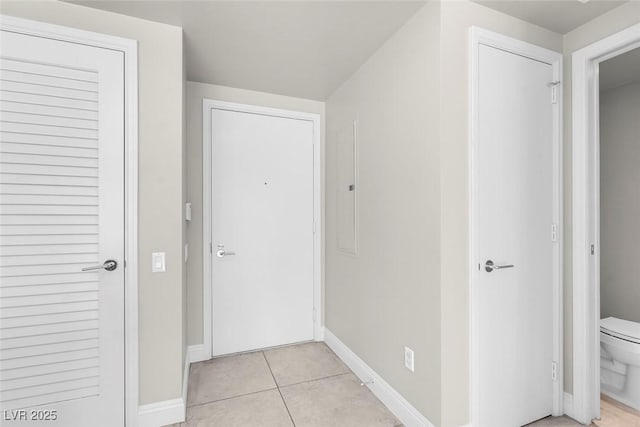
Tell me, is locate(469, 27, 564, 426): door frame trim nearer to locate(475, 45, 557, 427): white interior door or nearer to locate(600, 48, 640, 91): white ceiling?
locate(475, 45, 557, 427): white interior door

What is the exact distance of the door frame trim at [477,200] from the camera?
1637 millimetres

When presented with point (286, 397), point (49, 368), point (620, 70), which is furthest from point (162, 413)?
point (620, 70)

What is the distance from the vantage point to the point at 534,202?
184cm

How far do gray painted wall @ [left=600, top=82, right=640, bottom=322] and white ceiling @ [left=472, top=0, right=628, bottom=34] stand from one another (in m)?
1.33

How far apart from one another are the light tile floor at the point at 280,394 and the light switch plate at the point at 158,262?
36.6 inches

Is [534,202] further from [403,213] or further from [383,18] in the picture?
[383,18]

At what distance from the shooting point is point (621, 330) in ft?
6.62

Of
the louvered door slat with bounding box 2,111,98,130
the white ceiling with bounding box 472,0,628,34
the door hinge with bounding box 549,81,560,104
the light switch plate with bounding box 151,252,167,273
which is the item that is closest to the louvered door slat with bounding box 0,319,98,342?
the light switch plate with bounding box 151,252,167,273

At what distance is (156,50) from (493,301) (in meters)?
2.42

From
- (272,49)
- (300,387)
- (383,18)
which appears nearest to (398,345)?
(300,387)

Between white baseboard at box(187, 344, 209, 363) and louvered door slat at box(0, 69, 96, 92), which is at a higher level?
louvered door slat at box(0, 69, 96, 92)

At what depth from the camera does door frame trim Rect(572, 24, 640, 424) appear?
182 centimetres

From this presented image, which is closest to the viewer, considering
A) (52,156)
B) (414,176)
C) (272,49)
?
(52,156)

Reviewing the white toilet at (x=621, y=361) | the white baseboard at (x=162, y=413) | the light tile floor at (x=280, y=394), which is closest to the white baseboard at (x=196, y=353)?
the light tile floor at (x=280, y=394)
